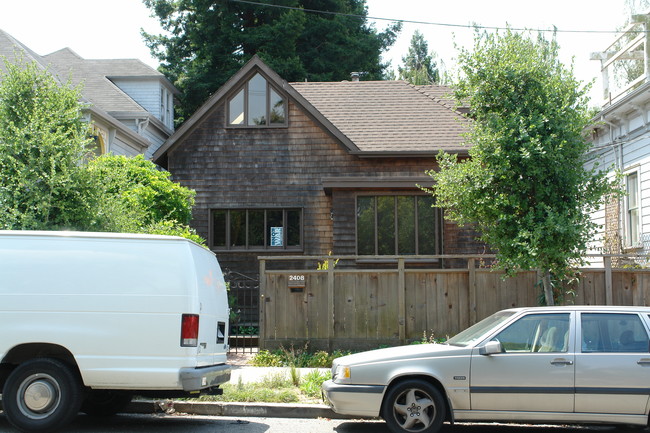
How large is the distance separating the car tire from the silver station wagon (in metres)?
0.01

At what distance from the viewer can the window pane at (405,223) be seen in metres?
18.1

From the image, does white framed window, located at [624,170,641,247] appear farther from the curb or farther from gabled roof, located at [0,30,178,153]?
gabled roof, located at [0,30,178,153]

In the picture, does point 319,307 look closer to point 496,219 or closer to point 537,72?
point 496,219

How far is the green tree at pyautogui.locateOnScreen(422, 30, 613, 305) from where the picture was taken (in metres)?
10.9

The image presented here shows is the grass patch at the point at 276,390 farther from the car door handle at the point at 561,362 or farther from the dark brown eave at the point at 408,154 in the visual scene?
the dark brown eave at the point at 408,154

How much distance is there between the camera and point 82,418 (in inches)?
343

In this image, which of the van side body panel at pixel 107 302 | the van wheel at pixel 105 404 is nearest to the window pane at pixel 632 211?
the van side body panel at pixel 107 302

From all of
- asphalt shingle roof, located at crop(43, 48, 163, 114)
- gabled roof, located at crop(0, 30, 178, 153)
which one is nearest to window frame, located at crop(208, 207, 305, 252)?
→ gabled roof, located at crop(0, 30, 178, 153)

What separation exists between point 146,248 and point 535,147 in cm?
639

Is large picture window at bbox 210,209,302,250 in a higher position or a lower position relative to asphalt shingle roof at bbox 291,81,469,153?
lower

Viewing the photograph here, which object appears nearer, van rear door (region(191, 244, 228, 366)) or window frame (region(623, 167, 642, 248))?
van rear door (region(191, 244, 228, 366))

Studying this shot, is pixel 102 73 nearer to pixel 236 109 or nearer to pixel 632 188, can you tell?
pixel 236 109

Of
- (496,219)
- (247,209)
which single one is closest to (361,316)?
(496,219)

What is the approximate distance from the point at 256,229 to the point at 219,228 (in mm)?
1046
